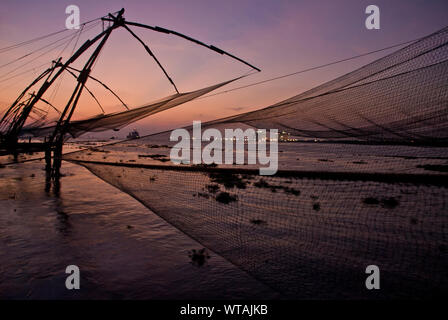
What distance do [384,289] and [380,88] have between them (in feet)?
10.3

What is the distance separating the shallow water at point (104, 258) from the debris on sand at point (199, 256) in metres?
0.08

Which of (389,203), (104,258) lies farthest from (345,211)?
(104,258)

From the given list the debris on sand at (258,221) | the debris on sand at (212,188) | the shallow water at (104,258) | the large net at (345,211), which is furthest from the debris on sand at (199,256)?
the debris on sand at (212,188)

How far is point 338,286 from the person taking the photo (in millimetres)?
3668

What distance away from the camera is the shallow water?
3553mm

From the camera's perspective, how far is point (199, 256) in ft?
15.4

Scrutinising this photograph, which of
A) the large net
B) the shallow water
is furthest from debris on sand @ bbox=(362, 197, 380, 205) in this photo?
the shallow water

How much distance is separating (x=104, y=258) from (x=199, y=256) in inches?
66.5

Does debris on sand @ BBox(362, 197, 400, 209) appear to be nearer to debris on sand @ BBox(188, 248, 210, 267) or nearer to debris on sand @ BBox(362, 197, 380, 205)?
debris on sand @ BBox(362, 197, 380, 205)

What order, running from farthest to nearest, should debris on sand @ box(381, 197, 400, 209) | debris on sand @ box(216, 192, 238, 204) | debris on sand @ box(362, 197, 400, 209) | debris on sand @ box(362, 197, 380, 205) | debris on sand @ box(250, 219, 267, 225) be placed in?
debris on sand @ box(216, 192, 238, 204), debris on sand @ box(362, 197, 380, 205), debris on sand @ box(362, 197, 400, 209), debris on sand @ box(381, 197, 400, 209), debris on sand @ box(250, 219, 267, 225)

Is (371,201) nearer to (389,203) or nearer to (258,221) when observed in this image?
(389,203)

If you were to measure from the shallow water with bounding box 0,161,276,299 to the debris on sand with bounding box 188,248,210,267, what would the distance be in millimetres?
76

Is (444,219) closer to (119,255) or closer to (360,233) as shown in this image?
(360,233)

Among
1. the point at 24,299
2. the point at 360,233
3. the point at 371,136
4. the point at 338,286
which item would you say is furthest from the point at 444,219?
the point at 24,299
